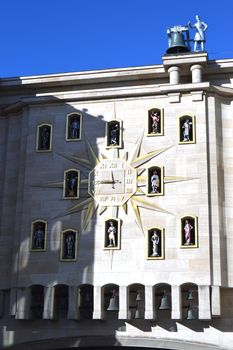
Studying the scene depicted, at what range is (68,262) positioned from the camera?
28953mm

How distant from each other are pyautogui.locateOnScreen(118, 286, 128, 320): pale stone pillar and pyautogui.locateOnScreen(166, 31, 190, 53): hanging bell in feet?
40.6

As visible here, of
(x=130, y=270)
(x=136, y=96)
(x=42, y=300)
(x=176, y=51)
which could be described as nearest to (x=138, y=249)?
(x=130, y=270)

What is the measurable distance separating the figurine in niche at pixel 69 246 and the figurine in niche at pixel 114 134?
189 inches

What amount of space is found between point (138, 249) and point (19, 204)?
246 inches

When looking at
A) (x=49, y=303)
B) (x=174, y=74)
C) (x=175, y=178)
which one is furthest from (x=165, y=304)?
(x=174, y=74)

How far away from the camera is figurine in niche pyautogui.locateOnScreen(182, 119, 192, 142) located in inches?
1177

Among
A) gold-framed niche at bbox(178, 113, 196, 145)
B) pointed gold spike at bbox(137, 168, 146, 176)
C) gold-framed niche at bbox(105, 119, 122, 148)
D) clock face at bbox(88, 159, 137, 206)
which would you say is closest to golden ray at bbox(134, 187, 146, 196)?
clock face at bbox(88, 159, 137, 206)

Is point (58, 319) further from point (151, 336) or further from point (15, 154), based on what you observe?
point (15, 154)

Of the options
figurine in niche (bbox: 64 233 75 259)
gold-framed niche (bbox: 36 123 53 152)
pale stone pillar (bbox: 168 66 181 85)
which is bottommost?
figurine in niche (bbox: 64 233 75 259)

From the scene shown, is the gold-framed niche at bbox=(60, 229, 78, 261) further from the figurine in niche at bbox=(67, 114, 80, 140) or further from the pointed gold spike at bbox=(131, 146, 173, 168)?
the figurine in niche at bbox=(67, 114, 80, 140)

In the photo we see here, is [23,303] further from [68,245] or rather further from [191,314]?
[191,314]

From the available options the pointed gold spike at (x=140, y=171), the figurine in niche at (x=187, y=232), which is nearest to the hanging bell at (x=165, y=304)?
the figurine in niche at (x=187, y=232)

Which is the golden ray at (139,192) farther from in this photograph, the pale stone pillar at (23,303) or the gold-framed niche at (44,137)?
the pale stone pillar at (23,303)

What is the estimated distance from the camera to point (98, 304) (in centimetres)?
2775
